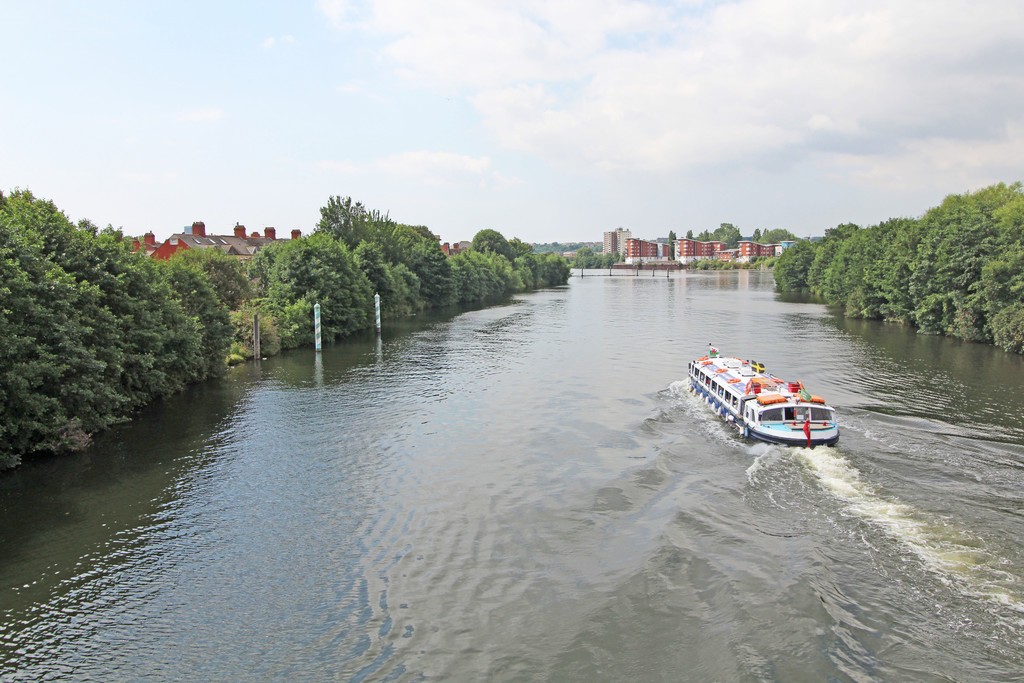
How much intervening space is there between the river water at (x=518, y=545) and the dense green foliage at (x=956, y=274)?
20183 mm

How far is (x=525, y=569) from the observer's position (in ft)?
56.4

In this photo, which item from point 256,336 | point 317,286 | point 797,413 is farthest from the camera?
point 317,286

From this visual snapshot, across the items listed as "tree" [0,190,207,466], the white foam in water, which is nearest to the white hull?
the white foam in water

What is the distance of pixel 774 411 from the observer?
2727cm

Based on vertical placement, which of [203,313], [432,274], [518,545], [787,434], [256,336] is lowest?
[518,545]

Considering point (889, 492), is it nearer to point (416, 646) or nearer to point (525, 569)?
point (525, 569)

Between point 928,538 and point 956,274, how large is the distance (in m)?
51.4

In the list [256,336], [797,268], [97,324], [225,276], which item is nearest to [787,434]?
[97,324]

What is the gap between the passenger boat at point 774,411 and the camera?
→ 1051 inches

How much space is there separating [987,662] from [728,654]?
528cm

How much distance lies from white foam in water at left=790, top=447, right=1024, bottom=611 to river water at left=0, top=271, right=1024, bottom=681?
0.10 m

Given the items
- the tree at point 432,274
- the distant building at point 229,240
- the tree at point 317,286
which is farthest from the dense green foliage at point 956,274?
the distant building at point 229,240

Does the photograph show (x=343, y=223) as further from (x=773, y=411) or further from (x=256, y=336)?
(x=773, y=411)

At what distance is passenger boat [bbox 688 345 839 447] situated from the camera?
87.6 ft
